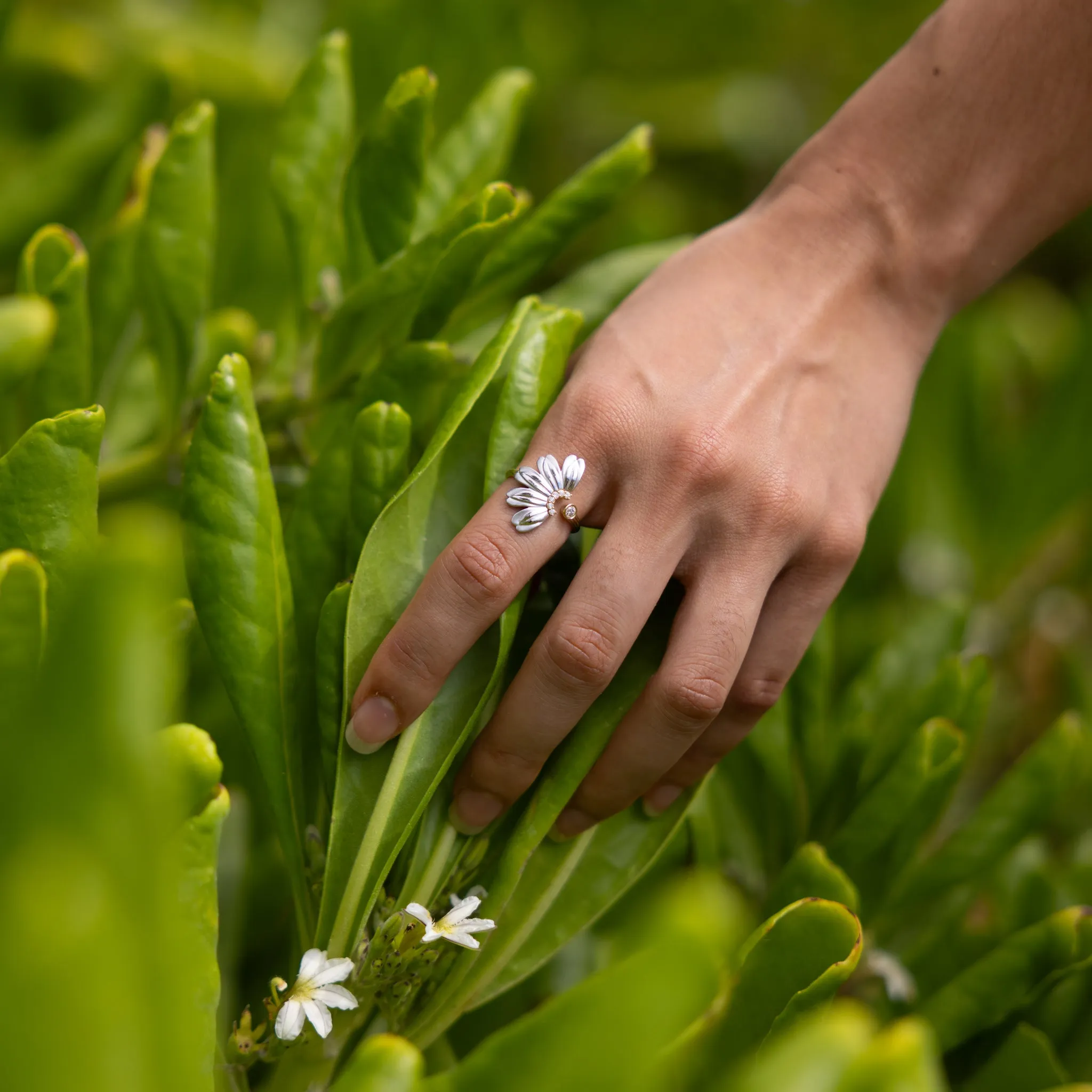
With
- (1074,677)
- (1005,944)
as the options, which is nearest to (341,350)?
(1005,944)

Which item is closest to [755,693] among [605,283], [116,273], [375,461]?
[375,461]

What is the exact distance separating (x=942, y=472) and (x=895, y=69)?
1.08 meters

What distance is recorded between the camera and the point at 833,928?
2.88 ft

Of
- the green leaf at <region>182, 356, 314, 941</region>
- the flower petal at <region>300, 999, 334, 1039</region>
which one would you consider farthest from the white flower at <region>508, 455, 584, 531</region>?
the flower petal at <region>300, 999, 334, 1039</region>

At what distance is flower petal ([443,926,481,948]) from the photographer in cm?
91

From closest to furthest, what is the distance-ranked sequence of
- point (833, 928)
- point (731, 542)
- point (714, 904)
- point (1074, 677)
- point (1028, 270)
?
point (714, 904) → point (833, 928) → point (731, 542) → point (1074, 677) → point (1028, 270)

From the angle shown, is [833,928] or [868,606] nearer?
[833,928]

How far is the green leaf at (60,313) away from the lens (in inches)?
44.8

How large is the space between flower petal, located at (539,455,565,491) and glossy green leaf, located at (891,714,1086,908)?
695 mm

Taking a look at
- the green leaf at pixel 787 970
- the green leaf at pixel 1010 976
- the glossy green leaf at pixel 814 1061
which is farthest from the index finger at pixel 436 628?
the green leaf at pixel 1010 976

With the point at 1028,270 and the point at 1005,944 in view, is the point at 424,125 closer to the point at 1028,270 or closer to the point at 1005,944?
the point at 1005,944

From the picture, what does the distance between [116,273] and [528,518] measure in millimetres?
709

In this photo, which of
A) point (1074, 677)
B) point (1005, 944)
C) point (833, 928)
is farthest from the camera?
point (1074, 677)

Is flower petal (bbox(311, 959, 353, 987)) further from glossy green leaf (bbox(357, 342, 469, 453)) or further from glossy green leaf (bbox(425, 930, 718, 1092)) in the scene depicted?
glossy green leaf (bbox(357, 342, 469, 453))
